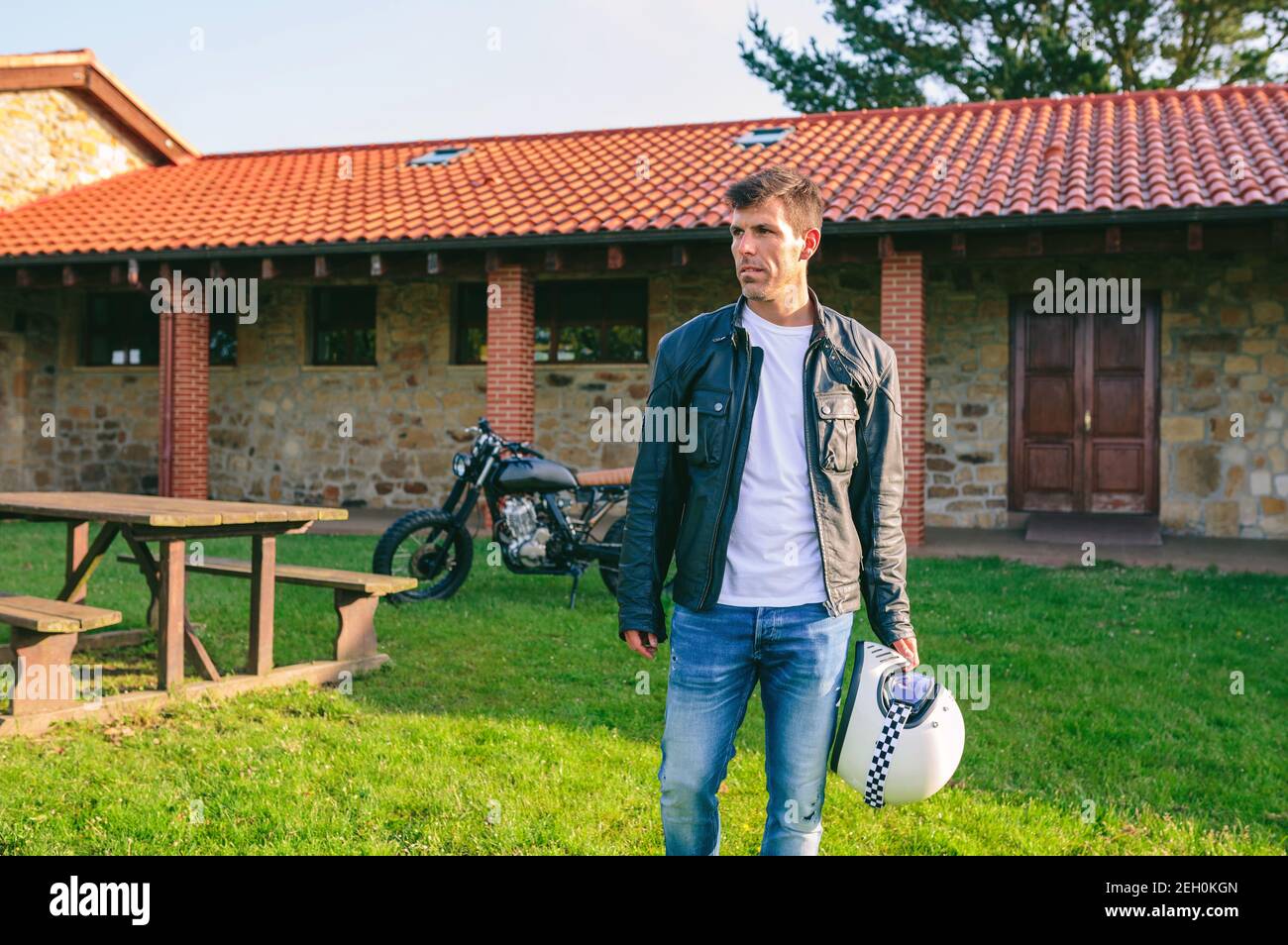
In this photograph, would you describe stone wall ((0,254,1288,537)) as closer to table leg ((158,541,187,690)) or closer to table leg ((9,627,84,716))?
table leg ((158,541,187,690))

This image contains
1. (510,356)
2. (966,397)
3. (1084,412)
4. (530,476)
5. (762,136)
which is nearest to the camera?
(530,476)

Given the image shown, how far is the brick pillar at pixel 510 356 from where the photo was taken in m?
10.9

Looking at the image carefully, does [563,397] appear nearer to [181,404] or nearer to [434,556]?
[181,404]

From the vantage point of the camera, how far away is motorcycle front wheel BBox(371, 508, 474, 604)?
22.4 ft

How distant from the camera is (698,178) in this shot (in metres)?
11.6

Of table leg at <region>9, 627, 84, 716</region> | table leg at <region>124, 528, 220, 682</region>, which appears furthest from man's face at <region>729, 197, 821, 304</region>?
table leg at <region>124, 528, 220, 682</region>

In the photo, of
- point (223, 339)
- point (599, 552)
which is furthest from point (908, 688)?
point (223, 339)

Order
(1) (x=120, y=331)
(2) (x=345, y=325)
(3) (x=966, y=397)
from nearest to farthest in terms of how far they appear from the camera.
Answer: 1. (3) (x=966, y=397)
2. (2) (x=345, y=325)
3. (1) (x=120, y=331)

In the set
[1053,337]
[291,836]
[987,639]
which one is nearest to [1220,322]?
[1053,337]

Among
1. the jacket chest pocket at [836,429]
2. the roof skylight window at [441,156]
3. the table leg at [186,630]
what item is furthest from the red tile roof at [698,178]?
the jacket chest pocket at [836,429]

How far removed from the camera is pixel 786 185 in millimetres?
2314

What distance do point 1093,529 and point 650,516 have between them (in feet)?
29.9

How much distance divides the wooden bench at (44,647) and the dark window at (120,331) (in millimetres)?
10996

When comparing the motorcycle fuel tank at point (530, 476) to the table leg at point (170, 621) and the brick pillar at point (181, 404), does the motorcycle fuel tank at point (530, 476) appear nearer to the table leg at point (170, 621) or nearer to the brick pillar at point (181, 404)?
the table leg at point (170, 621)
